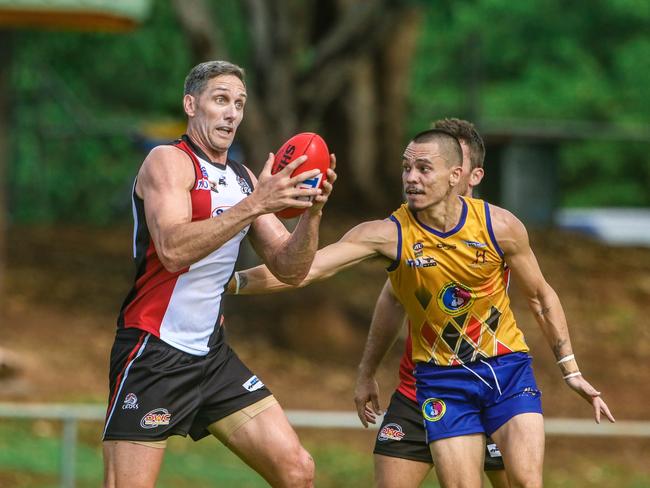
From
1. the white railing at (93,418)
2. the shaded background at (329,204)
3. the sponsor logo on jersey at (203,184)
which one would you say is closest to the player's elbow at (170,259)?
the sponsor logo on jersey at (203,184)

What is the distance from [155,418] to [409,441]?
1.41 metres

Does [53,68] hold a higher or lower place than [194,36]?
lower

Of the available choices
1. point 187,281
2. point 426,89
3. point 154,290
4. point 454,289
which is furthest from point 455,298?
point 426,89

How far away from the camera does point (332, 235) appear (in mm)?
19375

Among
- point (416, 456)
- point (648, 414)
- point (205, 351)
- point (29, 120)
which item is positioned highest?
point (205, 351)

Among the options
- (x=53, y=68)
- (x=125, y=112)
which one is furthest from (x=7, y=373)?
(x=125, y=112)

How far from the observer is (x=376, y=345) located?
7469 millimetres

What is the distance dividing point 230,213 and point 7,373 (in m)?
9.02

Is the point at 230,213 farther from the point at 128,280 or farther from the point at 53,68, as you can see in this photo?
the point at 53,68

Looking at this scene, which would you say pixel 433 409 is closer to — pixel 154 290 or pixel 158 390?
pixel 158 390

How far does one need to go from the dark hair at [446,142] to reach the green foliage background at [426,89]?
13.5 meters

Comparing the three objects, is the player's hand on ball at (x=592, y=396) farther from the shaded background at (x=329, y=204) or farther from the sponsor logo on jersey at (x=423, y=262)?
the shaded background at (x=329, y=204)

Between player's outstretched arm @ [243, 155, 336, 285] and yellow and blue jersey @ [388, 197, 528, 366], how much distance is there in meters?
0.58

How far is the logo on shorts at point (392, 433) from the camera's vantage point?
282 inches
